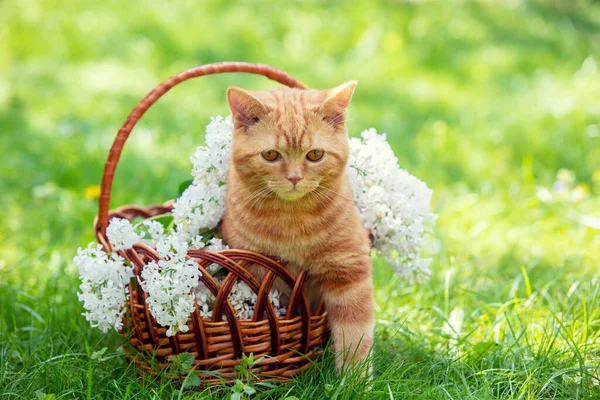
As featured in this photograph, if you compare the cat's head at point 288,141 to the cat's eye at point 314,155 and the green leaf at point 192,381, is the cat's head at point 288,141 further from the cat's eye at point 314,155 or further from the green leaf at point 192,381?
the green leaf at point 192,381

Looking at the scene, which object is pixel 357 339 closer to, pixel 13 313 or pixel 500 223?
pixel 13 313

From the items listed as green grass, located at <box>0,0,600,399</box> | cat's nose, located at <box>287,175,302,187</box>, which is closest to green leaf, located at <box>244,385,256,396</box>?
green grass, located at <box>0,0,600,399</box>

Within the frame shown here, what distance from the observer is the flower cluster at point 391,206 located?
2137mm

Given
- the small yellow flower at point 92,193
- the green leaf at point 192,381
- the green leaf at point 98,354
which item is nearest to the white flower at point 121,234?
the green leaf at point 98,354

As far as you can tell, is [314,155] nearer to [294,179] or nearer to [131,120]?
[294,179]

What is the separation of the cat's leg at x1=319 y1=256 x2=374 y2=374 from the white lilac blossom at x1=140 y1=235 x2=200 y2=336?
43 cm

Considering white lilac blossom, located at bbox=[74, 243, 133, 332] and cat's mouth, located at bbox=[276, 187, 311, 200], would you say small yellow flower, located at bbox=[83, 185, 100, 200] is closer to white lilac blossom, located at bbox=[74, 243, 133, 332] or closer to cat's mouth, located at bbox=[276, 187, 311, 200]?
white lilac blossom, located at bbox=[74, 243, 133, 332]

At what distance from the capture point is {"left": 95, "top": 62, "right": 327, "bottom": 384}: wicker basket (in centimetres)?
175

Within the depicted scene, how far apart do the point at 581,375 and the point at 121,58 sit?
14.6ft

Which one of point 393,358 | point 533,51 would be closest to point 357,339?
point 393,358

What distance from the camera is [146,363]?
1844 millimetres

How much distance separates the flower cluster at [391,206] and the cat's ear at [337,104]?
32 centimetres

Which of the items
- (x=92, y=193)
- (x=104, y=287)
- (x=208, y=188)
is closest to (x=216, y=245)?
(x=208, y=188)

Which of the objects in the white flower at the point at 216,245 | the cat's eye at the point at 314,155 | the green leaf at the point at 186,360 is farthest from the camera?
the white flower at the point at 216,245
